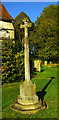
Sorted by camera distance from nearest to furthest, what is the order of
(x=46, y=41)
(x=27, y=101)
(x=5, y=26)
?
(x=27, y=101)
(x=5, y=26)
(x=46, y=41)

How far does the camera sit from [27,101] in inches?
197

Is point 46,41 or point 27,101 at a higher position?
point 46,41

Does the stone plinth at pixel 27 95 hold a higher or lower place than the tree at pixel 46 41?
lower

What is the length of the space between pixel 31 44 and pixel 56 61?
21.1 ft

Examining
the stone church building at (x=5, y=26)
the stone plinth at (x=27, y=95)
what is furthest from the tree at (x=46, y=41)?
the stone plinth at (x=27, y=95)

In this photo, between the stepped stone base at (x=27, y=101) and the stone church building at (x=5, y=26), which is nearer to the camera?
the stepped stone base at (x=27, y=101)

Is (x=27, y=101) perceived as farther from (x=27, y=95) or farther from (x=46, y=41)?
(x=46, y=41)

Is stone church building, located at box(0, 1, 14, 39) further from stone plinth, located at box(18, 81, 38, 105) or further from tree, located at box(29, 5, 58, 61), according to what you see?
tree, located at box(29, 5, 58, 61)

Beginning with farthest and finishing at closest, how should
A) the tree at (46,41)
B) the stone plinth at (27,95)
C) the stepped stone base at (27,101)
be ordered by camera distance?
the tree at (46,41) → the stone plinth at (27,95) → the stepped stone base at (27,101)

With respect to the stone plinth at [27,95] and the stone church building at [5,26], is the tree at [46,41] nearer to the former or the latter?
the stone church building at [5,26]

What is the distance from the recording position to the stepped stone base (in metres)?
4.88

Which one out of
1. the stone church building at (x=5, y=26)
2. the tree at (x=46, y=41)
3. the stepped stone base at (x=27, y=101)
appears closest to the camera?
the stepped stone base at (x=27, y=101)

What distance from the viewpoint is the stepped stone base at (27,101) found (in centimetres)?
488

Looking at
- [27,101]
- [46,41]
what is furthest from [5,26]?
[46,41]
